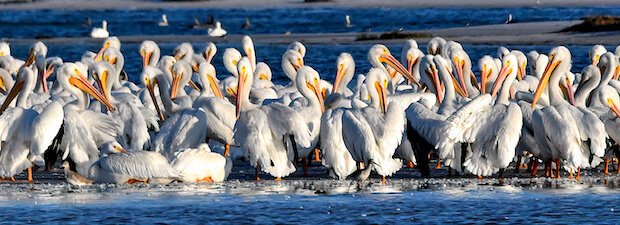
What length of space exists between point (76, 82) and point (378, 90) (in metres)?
2.48

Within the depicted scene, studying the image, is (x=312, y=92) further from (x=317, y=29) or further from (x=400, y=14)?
(x=400, y=14)

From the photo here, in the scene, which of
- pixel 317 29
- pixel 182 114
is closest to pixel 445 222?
pixel 182 114

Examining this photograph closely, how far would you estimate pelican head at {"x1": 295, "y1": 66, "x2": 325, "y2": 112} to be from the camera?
35.9 feet

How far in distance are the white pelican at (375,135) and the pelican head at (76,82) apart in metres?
2.28

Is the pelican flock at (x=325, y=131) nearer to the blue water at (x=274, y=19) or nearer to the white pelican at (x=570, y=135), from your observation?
the white pelican at (x=570, y=135)

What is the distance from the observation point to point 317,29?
36.4m

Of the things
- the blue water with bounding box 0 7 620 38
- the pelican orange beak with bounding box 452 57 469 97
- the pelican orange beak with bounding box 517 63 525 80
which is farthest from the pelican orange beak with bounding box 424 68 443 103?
the blue water with bounding box 0 7 620 38

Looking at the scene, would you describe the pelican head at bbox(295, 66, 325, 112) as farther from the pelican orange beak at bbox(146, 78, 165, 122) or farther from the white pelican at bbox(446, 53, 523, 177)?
the pelican orange beak at bbox(146, 78, 165, 122)

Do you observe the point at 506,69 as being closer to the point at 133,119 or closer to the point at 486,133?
the point at 486,133

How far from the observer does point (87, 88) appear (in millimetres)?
11250

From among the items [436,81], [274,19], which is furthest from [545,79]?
[274,19]

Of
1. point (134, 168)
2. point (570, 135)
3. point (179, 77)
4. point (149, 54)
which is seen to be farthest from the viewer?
point (149, 54)

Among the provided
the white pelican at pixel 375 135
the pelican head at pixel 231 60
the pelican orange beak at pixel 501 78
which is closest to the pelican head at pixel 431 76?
the pelican orange beak at pixel 501 78

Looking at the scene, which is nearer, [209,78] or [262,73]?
[209,78]
